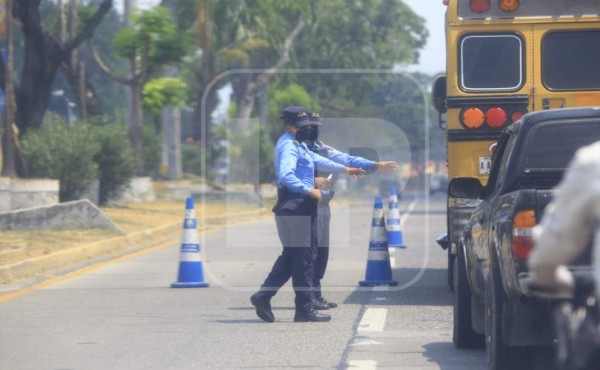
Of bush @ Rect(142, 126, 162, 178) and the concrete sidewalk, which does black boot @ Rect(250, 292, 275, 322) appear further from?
bush @ Rect(142, 126, 162, 178)

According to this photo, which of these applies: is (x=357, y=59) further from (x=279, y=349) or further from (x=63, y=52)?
(x=279, y=349)

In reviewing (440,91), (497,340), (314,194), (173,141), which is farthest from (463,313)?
(173,141)

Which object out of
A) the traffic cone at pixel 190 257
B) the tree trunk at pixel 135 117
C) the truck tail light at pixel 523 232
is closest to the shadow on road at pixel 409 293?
the traffic cone at pixel 190 257

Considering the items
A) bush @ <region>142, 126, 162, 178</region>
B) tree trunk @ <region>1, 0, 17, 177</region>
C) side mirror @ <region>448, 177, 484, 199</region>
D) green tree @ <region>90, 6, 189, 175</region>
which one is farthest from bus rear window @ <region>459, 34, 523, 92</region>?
bush @ <region>142, 126, 162, 178</region>

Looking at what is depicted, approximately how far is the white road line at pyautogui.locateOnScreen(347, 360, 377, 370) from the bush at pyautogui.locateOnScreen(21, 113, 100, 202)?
17670 millimetres

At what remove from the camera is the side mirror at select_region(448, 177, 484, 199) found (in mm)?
7852

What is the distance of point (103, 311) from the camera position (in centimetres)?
1130

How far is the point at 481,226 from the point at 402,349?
5.15ft

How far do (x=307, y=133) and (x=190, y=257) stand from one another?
10.6 feet

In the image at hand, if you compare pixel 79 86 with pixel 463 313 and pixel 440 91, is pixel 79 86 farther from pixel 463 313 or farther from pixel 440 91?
pixel 463 313

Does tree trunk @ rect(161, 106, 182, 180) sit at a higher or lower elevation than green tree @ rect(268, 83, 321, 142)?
lower

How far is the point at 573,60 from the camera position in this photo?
10.9 metres

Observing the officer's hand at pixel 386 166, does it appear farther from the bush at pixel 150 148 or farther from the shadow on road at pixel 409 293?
the bush at pixel 150 148

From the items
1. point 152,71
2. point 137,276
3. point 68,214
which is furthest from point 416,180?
point 137,276
